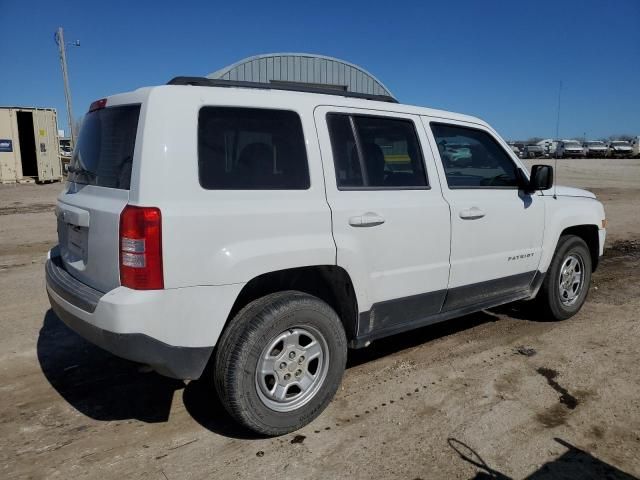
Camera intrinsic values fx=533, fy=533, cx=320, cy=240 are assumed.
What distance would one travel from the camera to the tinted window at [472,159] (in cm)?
400

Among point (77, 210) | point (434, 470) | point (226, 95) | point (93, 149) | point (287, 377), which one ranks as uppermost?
point (226, 95)

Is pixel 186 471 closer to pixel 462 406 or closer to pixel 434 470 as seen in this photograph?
pixel 434 470

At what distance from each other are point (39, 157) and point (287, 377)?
2116 cm

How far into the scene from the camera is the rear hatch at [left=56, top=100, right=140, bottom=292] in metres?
2.79

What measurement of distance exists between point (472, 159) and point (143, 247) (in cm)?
273

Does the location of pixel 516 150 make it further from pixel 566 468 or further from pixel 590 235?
pixel 566 468

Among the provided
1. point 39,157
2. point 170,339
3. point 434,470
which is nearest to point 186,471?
point 170,339

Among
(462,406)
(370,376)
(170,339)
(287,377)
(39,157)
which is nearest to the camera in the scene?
(170,339)

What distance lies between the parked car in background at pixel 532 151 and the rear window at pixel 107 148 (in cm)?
4363

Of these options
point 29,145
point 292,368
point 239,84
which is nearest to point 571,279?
point 292,368

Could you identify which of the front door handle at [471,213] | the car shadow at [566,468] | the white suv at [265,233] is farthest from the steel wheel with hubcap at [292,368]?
the front door handle at [471,213]

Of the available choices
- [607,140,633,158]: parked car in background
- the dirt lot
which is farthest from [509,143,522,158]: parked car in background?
[607,140,633,158]: parked car in background

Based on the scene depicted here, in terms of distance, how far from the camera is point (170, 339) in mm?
2717

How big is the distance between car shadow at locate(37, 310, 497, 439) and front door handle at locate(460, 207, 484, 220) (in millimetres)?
1309
